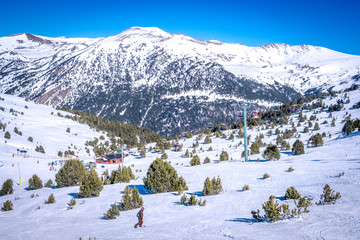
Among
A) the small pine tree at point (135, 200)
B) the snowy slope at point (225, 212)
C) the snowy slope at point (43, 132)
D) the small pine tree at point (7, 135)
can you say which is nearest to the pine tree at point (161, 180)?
the snowy slope at point (225, 212)

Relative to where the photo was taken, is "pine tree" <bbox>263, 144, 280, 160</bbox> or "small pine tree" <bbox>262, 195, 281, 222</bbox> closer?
"small pine tree" <bbox>262, 195, 281, 222</bbox>

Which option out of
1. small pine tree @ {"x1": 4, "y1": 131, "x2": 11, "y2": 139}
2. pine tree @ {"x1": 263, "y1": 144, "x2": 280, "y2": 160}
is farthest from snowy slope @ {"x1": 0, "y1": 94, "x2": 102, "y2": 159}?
pine tree @ {"x1": 263, "y1": 144, "x2": 280, "y2": 160}

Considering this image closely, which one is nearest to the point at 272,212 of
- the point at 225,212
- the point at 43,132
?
the point at 225,212

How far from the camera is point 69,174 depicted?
84.2 feet

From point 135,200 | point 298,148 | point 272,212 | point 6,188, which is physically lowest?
point 135,200

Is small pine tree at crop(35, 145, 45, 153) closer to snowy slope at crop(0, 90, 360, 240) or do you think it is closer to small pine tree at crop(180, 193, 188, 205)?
snowy slope at crop(0, 90, 360, 240)

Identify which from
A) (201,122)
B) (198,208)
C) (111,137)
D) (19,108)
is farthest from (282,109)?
(201,122)

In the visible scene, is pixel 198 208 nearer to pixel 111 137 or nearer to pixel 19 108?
pixel 111 137

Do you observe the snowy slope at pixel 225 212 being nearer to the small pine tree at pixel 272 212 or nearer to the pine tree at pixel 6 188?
the small pine tree at pixel 272 212

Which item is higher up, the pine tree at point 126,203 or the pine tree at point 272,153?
the pine tree at point 272,153

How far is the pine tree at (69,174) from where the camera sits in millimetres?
25453

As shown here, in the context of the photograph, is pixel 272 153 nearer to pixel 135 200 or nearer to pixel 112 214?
pixel 135 200

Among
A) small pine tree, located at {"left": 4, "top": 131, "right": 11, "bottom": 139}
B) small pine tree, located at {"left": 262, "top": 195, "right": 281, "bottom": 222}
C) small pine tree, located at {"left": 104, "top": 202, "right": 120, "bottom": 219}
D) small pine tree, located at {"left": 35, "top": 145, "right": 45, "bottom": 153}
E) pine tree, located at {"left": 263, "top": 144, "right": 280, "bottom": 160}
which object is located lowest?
small pine tree, located at {"left": 104, "top": 202, "right": 120, "bottom": 219}

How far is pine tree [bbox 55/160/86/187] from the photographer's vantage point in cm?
2545
